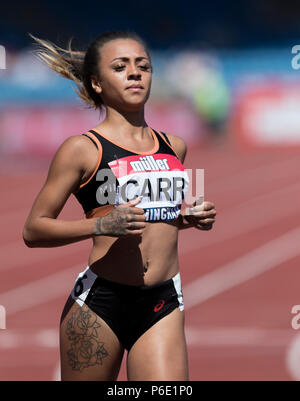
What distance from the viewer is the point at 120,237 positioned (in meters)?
3.15

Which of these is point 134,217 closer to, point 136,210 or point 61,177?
point 136,210

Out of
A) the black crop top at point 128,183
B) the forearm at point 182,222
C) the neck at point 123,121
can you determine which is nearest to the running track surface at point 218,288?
the forearm at point 182,222

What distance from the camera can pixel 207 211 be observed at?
3322mm

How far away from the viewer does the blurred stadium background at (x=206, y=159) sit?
6.35 meters

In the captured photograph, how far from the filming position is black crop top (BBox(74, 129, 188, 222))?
3.18 m

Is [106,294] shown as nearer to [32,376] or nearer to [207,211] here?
[207,211]

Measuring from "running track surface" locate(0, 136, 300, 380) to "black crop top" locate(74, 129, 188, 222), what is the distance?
249 centimetres

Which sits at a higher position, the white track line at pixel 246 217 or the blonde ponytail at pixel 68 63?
the white track line at pixel 246 217

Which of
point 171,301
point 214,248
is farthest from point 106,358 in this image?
point 214,248

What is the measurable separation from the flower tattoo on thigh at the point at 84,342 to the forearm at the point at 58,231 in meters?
0.35

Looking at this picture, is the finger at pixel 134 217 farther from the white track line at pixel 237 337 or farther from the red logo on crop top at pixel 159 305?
the white track line at pixel 237 337

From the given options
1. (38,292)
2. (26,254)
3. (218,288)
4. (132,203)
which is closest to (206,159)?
(26,254)

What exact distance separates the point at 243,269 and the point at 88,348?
20.6ft

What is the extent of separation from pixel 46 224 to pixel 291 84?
21.1 meters
